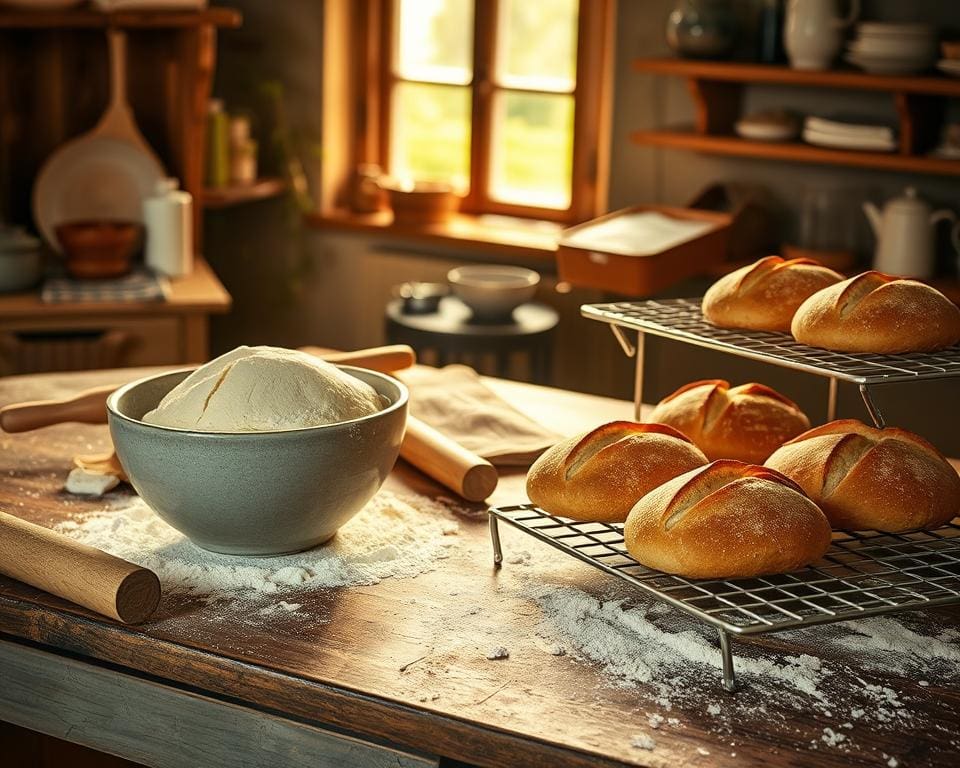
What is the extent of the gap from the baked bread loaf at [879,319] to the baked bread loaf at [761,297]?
6 centimetres

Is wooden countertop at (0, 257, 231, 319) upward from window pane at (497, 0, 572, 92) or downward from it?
downward

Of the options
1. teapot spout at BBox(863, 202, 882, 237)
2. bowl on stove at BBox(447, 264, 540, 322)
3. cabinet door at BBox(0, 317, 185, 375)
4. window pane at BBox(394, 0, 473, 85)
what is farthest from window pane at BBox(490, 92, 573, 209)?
cabinet door at BBox(0, 317, 185, 375)

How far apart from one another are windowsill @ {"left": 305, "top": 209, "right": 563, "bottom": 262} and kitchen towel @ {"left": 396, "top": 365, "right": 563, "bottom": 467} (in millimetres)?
1939

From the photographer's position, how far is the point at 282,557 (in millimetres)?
1191

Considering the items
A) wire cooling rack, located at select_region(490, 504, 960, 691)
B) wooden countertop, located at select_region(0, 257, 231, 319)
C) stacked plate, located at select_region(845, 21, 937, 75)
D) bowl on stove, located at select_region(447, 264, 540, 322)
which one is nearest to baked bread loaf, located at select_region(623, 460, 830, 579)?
wire cooling rack, located at select_region(490, 504, 960, 691)

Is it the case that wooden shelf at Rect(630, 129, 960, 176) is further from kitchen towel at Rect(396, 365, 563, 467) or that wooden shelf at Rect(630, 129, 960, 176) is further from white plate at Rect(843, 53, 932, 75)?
kitchen towel at Rect(396, 365, 563, 467)

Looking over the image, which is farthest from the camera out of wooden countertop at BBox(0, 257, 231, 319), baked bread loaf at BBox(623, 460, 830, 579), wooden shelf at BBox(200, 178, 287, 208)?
wooden shelf at BBox(200, 178, 287, 208)

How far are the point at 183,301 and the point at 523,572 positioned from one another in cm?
188

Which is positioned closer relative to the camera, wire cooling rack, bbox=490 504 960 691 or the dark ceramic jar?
wire cooling rack, bbox=490 504 960 691

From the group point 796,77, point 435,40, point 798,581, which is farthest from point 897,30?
point 798,581

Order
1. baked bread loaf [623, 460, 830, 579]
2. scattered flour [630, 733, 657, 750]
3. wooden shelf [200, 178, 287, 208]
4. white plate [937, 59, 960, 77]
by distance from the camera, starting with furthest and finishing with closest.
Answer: wooden shelf [200, 178, 287, 208], white plate [937, 59, 960, 77], baked bread loaf [623, 460, 830, 579], scattered flour [630, 733, 657, 750]

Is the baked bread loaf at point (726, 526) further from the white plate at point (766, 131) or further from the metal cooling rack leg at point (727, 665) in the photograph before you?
the white plate at point (766, 131)

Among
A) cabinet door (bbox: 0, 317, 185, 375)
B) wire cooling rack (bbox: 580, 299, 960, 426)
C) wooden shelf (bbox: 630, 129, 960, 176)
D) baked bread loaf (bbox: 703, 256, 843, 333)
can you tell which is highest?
wooden shelf (bbox: 630, 129, 960, 176)

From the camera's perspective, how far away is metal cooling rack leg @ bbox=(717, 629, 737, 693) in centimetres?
94
